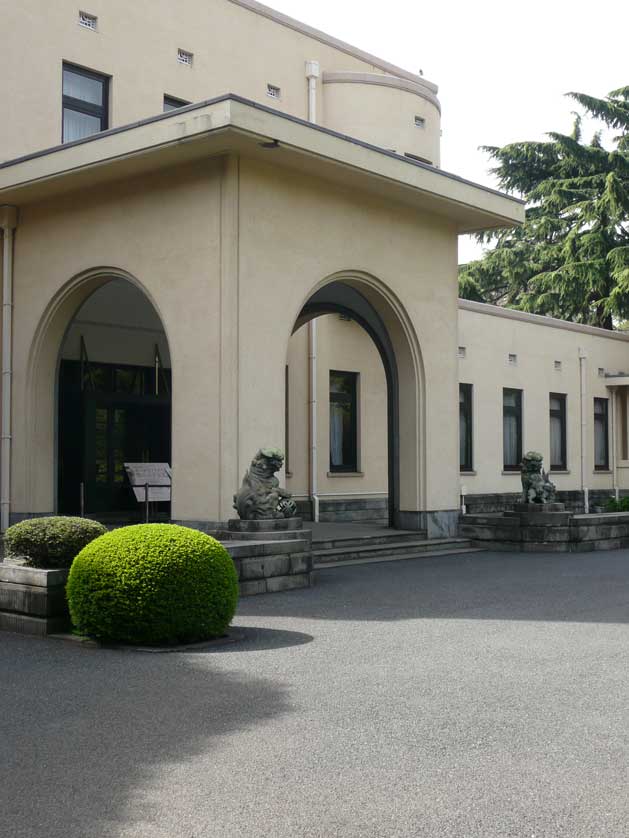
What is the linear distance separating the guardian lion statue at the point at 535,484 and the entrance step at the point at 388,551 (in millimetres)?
1364

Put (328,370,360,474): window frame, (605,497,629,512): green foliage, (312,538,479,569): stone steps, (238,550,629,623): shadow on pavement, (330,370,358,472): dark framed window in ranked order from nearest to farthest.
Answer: (238,550,629,623): shadow on pavement
(312,538,479,569): stone steps
(605,497,629,512): green foliage
(328,370,360,474): window frame
(330,370,358,472): dark framed window

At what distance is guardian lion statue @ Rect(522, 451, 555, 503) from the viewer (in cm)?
1761

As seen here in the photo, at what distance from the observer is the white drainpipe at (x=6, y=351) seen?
16359 mm

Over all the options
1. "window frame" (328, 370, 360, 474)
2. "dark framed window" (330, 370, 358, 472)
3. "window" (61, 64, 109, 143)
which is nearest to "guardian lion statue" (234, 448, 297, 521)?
"window" (61, 64, 109, 143)

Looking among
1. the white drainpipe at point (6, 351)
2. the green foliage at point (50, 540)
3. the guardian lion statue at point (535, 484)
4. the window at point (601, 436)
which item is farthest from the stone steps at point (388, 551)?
the window at point (601, 436)

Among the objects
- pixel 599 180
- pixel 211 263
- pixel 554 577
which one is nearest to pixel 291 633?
pixel 554 577

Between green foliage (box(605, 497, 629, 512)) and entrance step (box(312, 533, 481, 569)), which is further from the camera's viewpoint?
green foliage (box(605, 497, 629, 512))

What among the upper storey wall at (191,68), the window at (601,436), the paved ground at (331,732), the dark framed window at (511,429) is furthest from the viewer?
the window at (601,436)

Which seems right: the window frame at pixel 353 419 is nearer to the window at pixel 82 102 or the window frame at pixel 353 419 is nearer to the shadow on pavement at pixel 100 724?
the window at pixel 82 102

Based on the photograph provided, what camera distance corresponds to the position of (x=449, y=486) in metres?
17.5

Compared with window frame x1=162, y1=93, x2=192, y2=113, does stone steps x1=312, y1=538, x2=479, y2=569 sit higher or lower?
lower

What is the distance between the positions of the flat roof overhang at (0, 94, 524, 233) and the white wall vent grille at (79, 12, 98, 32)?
4.09m

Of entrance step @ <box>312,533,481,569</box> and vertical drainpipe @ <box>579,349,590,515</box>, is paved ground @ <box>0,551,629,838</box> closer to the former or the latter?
entrance step @ <box>312,533,481,569</box>

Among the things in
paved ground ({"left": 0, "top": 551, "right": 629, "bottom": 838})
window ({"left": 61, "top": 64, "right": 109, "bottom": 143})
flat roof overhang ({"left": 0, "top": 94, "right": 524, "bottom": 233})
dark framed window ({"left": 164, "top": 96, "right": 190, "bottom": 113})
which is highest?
dark framed window ({"left": 164, "top": 96, "right": 190, "bottom": 113})
